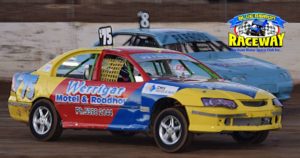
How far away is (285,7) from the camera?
92.2 ft

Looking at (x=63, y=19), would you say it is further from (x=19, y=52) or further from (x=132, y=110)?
(x=132, y=110)

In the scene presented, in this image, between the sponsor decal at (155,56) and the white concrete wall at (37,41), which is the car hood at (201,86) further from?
the white concrete wall at (37,41)

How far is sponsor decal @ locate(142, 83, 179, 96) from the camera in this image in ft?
34.9

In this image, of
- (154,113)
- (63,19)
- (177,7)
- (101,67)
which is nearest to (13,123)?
(101,67)

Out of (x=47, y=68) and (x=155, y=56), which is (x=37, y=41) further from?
(x=155, y=56)

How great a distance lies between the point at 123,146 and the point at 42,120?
120 cm

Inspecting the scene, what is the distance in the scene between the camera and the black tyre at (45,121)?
11812mm

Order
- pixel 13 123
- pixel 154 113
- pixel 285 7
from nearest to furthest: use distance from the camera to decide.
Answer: pixel 154 113 < pixel 13 123 < pixel 285 7

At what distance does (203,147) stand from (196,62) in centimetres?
129

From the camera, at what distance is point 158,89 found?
35.3 feet

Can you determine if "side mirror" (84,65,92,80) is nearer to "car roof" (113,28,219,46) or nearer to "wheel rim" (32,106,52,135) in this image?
"wheel rim" (32,106,52,135)

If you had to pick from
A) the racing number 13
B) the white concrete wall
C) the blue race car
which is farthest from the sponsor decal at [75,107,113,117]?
the white concrete wall

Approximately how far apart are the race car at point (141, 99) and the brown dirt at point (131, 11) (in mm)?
14839

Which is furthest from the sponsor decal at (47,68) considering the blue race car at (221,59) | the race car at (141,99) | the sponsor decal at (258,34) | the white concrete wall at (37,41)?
the white concrete wall at (37,41)
